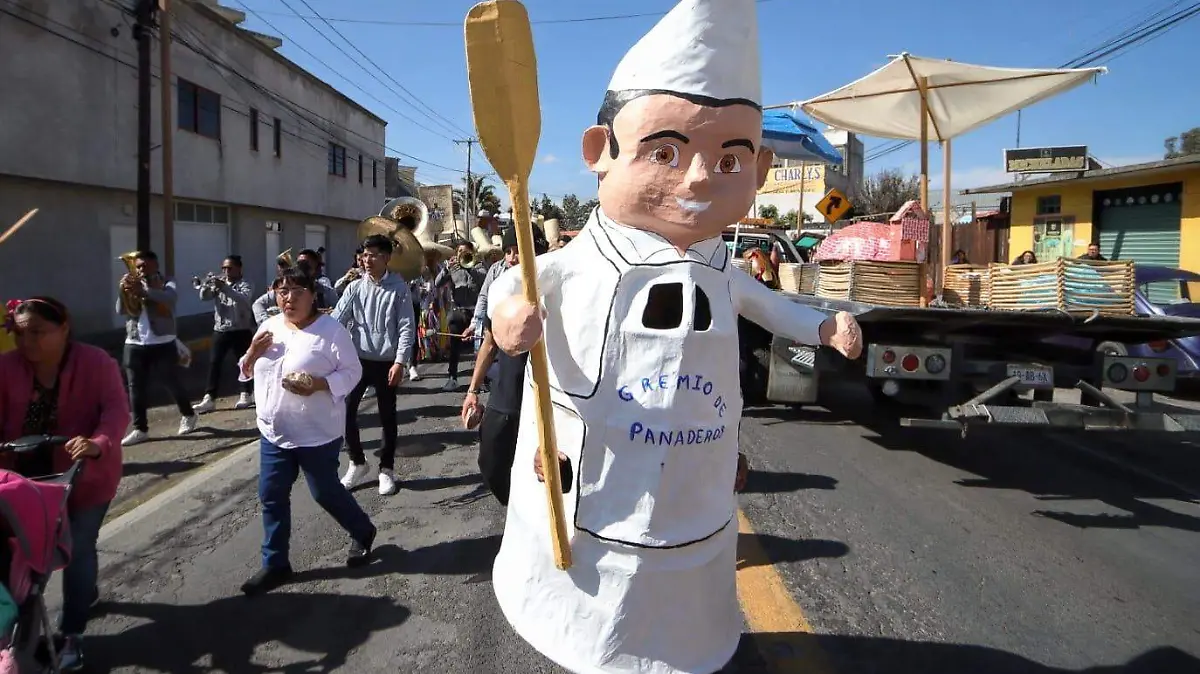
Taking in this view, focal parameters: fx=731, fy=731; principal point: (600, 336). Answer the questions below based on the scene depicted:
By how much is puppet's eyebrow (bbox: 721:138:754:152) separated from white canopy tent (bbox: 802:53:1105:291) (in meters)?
5.05

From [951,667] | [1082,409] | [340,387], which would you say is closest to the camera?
[951,667]

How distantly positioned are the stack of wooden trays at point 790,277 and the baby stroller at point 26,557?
5.98 m

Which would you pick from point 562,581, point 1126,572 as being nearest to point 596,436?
point 562,581

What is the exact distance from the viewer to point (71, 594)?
2.96m

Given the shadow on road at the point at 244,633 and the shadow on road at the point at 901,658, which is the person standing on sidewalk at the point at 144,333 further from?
the shadow on road at the point at 901,658

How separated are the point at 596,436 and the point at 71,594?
2.46m

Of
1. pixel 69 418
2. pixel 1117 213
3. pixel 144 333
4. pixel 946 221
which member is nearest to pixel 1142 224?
pixel 1117 213

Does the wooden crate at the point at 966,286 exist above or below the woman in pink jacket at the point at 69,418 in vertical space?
above

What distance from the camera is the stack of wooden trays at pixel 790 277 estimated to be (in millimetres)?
7094

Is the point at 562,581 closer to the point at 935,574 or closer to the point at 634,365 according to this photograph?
the point at 634,365

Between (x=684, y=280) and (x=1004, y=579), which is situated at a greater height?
(x=684, y=280)

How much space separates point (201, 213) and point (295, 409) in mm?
16465

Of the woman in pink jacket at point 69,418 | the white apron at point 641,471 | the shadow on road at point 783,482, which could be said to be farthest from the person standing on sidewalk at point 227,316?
the white apron at point 641,471

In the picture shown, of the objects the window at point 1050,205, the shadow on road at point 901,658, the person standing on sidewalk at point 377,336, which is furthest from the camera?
the window at point 1050,205
